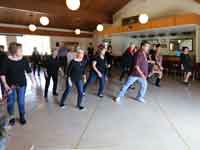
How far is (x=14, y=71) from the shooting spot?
3.25 meters

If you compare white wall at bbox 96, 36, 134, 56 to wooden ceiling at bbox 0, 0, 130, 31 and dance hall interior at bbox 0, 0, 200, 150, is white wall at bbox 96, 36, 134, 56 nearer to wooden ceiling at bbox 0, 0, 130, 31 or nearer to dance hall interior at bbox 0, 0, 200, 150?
wooden ceiling at bbox 0, 0, 130, 31

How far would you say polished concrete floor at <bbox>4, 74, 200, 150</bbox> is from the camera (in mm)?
2781

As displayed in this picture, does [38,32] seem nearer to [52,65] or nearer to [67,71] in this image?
[52,65]

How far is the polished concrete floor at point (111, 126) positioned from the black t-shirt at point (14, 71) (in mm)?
716

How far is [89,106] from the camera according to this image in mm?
4609

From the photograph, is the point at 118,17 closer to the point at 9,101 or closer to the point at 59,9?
the point at 59,9

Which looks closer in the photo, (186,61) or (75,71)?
(75,71)

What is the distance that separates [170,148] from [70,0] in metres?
4.29

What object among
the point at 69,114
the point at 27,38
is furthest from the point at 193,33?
the point at 27,38

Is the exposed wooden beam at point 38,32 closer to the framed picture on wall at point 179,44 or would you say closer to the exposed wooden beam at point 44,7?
the exposed wooden beam at point 44,7

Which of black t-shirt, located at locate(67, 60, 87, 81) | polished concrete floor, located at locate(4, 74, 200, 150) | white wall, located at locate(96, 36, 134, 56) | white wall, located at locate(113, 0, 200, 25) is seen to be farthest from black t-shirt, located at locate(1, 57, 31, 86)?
white wall, located at locate(96, 36, 134, 56)

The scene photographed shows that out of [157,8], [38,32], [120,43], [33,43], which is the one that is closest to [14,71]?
[157,8]

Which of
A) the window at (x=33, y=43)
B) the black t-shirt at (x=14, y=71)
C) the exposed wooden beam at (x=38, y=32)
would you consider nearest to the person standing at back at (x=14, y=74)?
the black t-shirt at (x=14, y=71)

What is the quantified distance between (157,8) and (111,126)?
8788mm
